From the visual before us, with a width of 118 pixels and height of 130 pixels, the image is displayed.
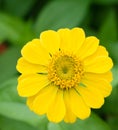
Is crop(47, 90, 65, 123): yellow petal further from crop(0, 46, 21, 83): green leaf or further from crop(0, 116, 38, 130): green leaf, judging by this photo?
crop(0, 46, 21, 83): green leaf

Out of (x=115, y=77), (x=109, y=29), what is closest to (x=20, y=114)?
(x=115, y=77)

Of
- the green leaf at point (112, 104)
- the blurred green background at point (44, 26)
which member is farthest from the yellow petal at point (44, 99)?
the green leaf at point (112, 104)

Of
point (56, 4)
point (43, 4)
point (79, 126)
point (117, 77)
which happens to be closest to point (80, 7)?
point (56, 4)

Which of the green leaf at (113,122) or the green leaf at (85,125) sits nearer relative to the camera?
the green leaf at (85,125)

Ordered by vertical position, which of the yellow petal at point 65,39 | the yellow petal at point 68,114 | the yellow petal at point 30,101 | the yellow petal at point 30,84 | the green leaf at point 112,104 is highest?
the yellow petal at point 65,39

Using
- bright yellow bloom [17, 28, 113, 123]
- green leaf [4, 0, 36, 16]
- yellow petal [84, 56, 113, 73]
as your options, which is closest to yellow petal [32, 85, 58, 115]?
bright yellow bloom [17, 28, 113, 123]

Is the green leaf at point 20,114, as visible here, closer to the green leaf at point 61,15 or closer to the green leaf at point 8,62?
the green leaf at point 8,62
